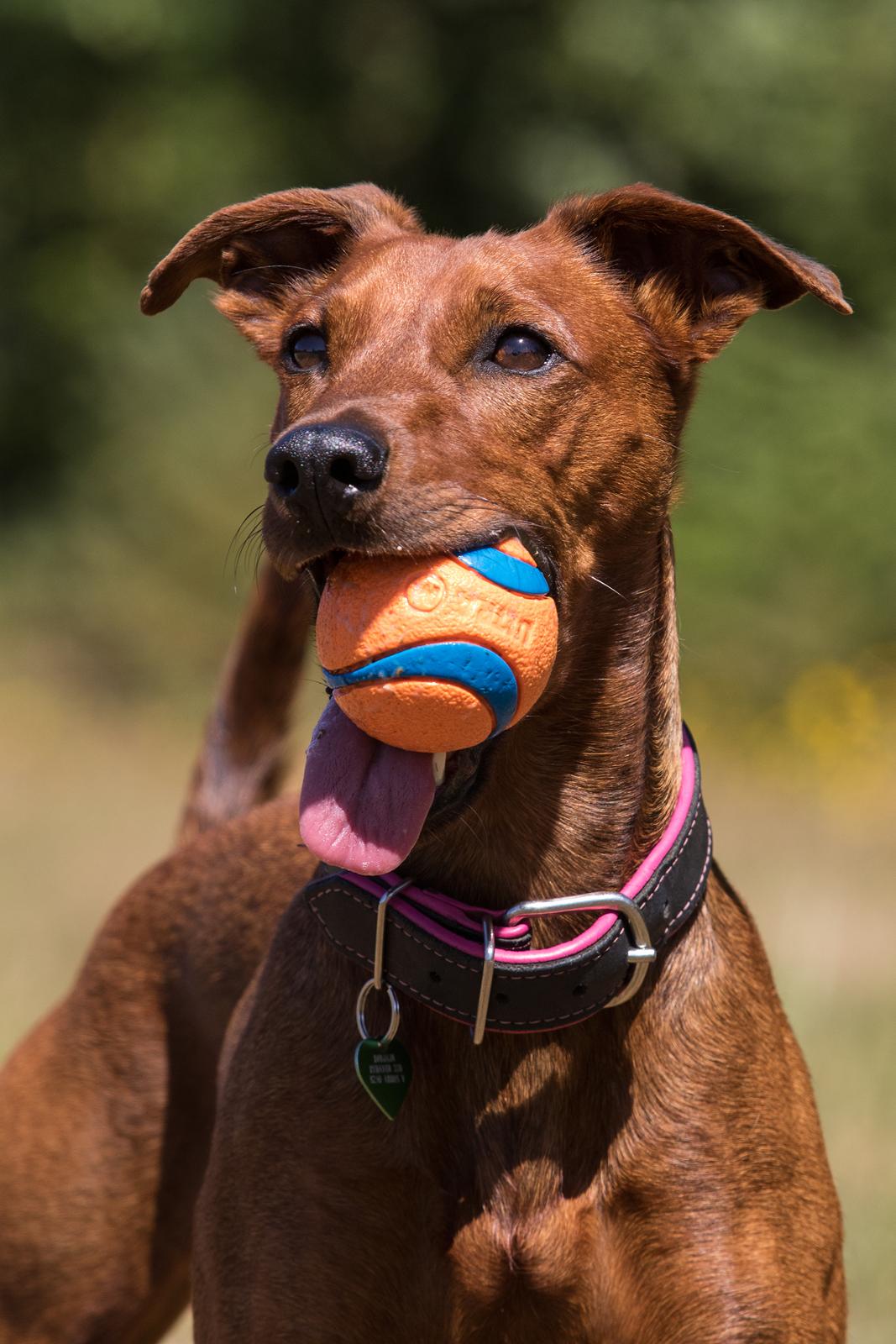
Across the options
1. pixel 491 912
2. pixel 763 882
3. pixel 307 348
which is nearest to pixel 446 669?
pixel 491 912

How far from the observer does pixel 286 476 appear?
266 cm

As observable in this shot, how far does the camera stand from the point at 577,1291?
2.85 m

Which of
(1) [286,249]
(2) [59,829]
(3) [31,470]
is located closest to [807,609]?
(2) [59,829]

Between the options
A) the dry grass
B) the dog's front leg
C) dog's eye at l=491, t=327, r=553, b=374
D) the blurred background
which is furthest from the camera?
the blurred background

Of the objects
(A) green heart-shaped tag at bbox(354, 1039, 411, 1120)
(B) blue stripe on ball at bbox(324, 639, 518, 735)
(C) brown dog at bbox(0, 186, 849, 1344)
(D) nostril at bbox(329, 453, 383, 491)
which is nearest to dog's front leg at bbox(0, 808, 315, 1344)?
(C) brown dog at bbox(0, 186, 849, 1344)

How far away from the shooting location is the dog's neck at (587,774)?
10.0ft

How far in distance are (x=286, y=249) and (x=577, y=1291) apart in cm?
227

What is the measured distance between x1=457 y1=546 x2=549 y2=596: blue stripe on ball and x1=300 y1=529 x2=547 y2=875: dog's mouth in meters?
0.10

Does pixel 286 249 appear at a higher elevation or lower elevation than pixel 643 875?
higher

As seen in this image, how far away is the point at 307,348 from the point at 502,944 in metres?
1.17

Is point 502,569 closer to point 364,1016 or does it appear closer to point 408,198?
point 364,1016

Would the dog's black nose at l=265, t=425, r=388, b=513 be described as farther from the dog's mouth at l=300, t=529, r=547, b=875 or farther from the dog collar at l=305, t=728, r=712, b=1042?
the dog collar at l=305, t=728, r=712, b=1042

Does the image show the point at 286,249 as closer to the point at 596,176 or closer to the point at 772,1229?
the point at 772,1229

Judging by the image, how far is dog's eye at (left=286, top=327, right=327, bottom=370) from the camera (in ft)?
10.6
